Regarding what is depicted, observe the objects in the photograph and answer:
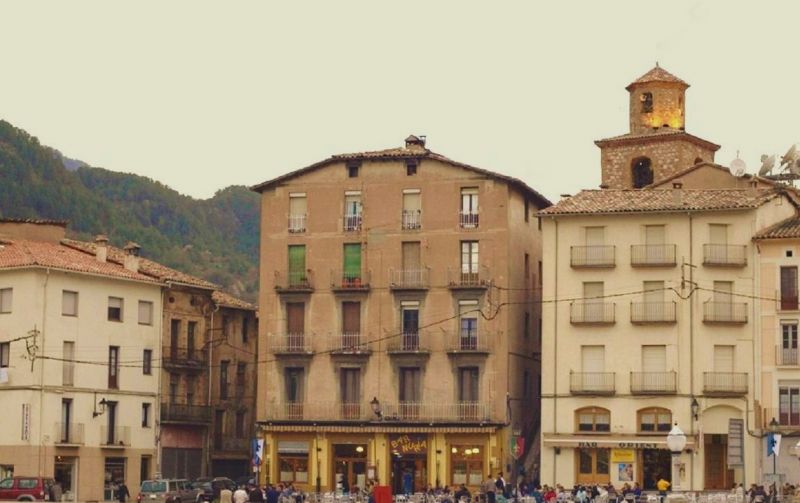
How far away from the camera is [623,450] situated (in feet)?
244

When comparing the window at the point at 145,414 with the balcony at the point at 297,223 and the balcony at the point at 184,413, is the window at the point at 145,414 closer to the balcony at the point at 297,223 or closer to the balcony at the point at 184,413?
the balcony at the point at 184,413

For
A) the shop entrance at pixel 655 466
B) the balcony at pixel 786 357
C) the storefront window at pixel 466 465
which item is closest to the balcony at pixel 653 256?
the balcony at pixel 786 357

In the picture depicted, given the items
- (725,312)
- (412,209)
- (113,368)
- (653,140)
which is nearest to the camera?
(725,312)

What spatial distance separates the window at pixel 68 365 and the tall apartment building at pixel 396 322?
8.19 m

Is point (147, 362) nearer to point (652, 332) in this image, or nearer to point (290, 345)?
point (290, 345)

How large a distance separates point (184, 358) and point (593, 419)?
820 inches

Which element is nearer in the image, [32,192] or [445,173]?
[445,173]

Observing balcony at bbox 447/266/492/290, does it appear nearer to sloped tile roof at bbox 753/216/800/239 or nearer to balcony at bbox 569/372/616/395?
balcony at bbox 569/372/616/395

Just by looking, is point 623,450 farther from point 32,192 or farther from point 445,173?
point 32,192

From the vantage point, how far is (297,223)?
81375 millimetres

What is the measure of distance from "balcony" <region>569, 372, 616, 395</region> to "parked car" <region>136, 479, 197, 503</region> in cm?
1625

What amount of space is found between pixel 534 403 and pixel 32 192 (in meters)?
63.6

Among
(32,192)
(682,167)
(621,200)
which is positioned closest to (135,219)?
(32,192)

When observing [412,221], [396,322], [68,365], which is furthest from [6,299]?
[412,221]
